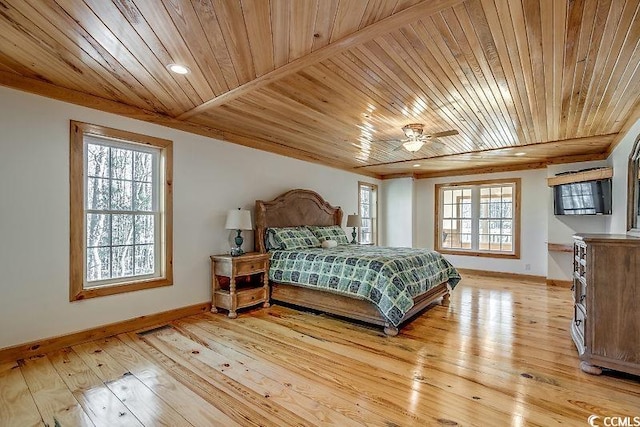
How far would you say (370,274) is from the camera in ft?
11.4

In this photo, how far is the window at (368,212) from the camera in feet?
24.0

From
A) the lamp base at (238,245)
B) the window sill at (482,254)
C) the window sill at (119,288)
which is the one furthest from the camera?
the window sill at (482,254)

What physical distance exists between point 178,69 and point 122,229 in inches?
75.0

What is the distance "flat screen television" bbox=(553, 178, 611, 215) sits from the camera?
4781 mm

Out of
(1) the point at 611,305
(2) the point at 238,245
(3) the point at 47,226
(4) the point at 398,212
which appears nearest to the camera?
(1) the point at 611,305

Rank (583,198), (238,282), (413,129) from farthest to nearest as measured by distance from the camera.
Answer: (583,198)
(238,282)
(413,129)

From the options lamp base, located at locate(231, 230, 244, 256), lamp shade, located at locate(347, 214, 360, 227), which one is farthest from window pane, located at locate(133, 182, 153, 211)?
lamp shade, located at locate(347, 214, 360, 227)

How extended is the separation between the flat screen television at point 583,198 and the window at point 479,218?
86 cm

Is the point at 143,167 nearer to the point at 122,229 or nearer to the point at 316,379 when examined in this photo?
the point at 122,229

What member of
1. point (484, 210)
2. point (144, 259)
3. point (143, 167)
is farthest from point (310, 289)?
point (484, 210)

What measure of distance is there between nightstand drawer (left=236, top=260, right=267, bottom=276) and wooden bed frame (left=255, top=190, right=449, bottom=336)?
0.32 metres

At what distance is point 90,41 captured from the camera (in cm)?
213

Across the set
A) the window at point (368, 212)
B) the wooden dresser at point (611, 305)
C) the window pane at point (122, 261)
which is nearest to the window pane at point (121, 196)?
the window pane at point (122, 261)

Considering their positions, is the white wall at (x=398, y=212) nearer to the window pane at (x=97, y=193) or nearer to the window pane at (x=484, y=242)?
the window pane at (x=484, y=242)
